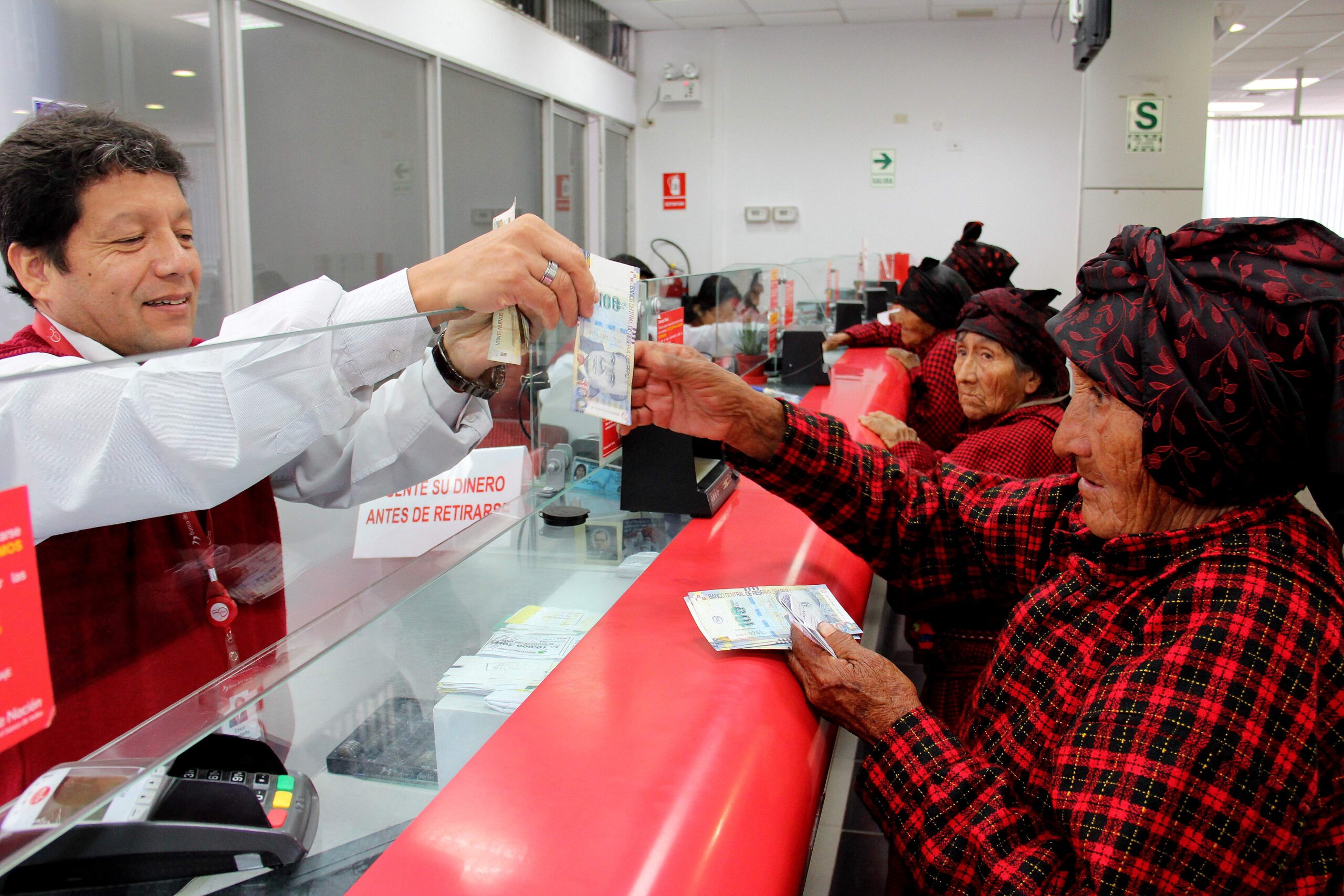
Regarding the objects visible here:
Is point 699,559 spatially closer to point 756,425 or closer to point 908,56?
point 756,425

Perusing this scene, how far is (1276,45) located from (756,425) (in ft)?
31.6

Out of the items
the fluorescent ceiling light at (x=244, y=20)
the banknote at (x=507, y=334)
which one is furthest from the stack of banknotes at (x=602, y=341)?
the fluorescent ceiling light at (x=244, y=20)

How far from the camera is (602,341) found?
4.47ft

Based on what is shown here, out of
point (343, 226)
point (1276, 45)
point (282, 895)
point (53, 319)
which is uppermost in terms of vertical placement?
point (1276, 45)

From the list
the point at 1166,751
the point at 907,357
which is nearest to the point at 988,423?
the point at 907,357

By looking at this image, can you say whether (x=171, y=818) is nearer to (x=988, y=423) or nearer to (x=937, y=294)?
(x=988, y=423)

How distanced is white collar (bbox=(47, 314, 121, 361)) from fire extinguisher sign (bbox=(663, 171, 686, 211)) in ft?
29.4

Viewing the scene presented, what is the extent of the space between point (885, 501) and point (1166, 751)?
2.61 feet

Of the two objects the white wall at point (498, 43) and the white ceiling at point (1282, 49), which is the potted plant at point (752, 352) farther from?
the white ceiling at point (1282, 49)

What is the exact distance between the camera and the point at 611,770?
975mm

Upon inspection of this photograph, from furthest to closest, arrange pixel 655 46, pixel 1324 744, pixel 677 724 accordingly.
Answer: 1. pixel 655 46
2. pixel 677 724
3. pixel 1324 744

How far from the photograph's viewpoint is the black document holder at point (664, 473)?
180cm

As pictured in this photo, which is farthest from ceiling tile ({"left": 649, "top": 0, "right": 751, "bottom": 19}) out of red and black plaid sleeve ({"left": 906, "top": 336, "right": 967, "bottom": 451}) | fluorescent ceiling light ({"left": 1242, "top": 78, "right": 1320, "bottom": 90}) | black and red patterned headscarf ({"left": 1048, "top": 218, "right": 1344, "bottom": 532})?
black and red patterned headscarf ({"left": 1048, "top": 218, "right": 1344, "bottom": 532})

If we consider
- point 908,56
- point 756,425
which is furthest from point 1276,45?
point 756,425
